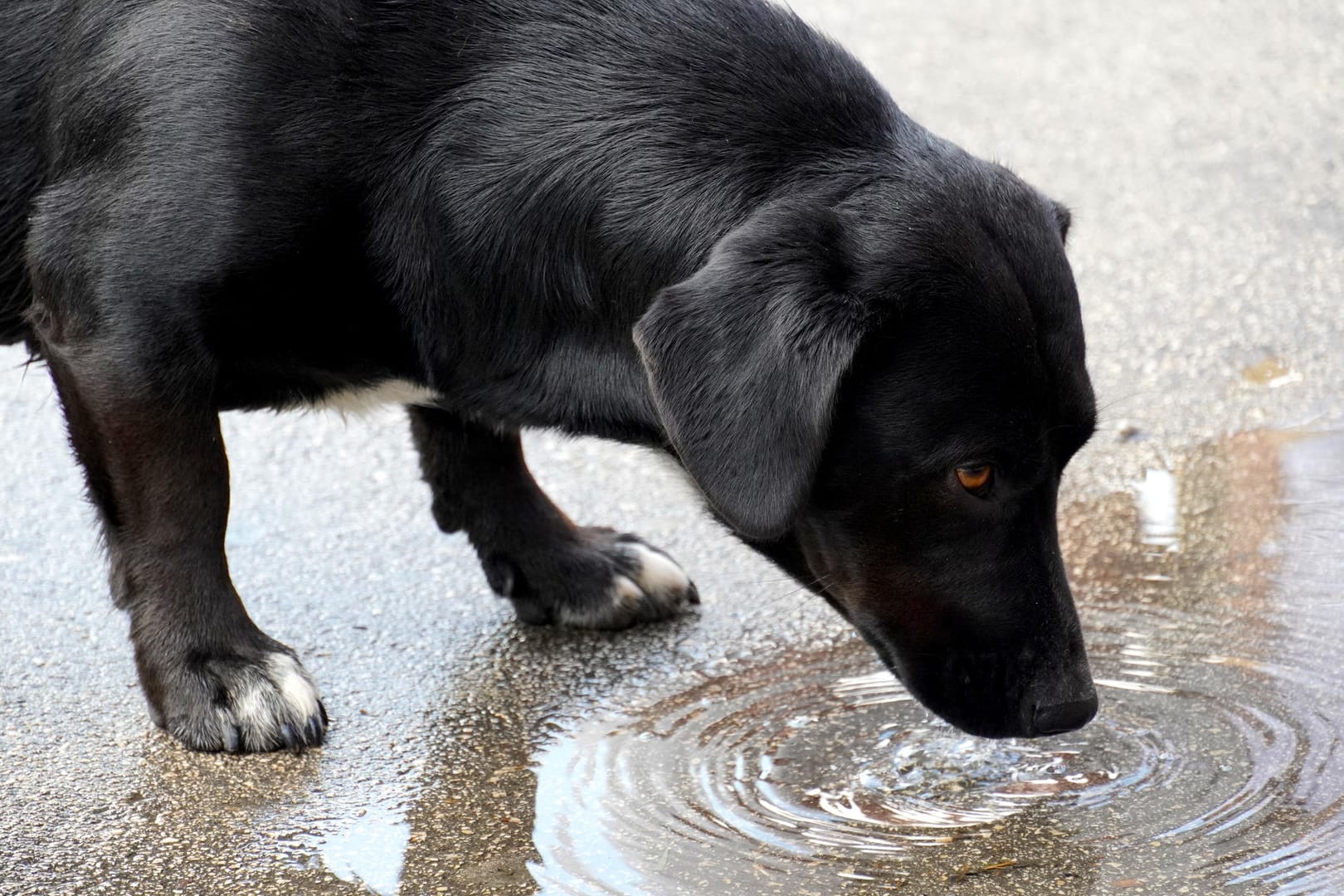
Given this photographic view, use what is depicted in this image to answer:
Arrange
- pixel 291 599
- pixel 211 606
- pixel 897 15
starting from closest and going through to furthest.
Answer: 1. pixel 211 606
2. pixel 291 599
3. pixel 897 15

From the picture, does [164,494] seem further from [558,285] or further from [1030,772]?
[1030,772]

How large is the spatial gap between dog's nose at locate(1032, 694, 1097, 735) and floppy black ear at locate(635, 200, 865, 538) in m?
0.56

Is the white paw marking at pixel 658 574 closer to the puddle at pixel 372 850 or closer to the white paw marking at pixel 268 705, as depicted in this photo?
the white paw marking at pixel 268 705

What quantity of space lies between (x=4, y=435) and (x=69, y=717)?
5.82 feet

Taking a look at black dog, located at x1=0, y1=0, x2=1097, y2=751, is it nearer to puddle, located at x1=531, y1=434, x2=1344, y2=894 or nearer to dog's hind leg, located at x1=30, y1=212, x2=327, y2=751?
dog's hind leg, located at x1=30, y1=212, x2=327, y2=751

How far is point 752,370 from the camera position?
8.00 feet

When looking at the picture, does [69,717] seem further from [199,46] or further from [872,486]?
[872,486]

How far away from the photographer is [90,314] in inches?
113

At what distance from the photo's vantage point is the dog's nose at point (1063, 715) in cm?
268

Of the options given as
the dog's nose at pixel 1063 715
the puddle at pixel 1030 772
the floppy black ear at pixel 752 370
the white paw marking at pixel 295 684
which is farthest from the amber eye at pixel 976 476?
the white paw marking at pixel 295 684

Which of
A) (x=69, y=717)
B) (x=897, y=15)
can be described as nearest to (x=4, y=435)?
(x=69, y=717)

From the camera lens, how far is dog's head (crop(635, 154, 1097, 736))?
2.46 m

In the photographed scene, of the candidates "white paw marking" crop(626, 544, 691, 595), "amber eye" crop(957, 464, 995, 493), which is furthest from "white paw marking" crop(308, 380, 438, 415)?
"amber eye" crop(957, 464, 995, 493)

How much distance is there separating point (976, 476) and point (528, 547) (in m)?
1.22
